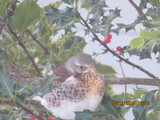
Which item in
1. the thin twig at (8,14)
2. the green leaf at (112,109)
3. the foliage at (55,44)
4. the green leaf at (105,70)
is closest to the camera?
the foliage at (55,44)

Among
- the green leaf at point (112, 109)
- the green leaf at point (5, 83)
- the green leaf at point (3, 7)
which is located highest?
the green leaf at point (3, 7)

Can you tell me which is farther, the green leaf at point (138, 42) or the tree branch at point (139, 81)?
the tree branch at point (139, 81)

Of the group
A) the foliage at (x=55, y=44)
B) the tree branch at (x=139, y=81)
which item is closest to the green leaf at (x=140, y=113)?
the foliage at (x=55, y=44)

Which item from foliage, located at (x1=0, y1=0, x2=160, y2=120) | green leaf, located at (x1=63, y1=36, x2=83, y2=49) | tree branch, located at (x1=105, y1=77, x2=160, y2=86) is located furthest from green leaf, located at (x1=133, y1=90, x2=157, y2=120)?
green leaf, located at (x1=63, y1=36, x2=83, y2=49)

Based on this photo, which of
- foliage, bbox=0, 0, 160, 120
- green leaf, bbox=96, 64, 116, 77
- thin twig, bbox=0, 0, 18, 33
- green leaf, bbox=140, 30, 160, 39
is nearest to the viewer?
green leaf, bbox=140, 30, 160, 39

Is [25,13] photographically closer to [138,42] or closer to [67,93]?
[67,93]

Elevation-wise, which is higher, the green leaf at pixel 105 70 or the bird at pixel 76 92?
the bird at pixel 76 92

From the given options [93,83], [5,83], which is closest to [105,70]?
[93,83]

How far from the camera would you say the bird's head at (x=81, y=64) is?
0.94 metres

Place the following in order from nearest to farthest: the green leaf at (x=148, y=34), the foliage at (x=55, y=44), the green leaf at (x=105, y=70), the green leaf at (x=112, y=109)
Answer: the green leaf at (x=148, y=34), the foliage at (x=55, y=44), the green leaf at (x=112, y=109), the green leaf at (x=105, y=70)

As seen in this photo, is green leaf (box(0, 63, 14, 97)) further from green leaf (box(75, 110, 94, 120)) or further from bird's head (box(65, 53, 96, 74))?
bird's head (box(65, 53, 96, 74))

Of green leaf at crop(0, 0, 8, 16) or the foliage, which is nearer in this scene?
the foliage

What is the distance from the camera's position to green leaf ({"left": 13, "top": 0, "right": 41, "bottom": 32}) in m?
0.83

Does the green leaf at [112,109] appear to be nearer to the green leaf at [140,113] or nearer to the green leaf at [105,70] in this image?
the green leaf at [140,113]
